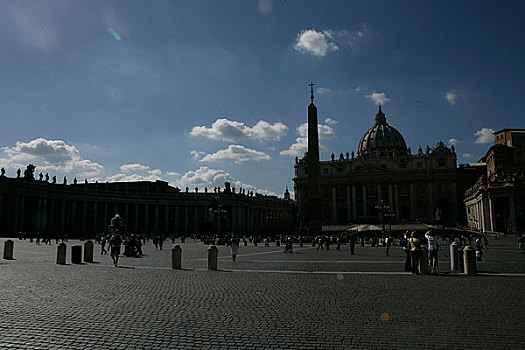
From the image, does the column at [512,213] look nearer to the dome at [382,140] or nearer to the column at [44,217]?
the dome at [382,140]

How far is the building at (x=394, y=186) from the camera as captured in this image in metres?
89.8

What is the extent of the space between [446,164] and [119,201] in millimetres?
69145

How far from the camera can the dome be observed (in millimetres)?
111719

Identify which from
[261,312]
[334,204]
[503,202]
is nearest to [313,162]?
[261,312]

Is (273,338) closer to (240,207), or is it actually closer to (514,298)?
(514,298)

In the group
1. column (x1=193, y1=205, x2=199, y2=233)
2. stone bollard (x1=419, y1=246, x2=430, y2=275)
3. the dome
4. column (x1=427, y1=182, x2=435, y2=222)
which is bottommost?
stone bollard (x1=419, y1=246, x2=430, y2=275)

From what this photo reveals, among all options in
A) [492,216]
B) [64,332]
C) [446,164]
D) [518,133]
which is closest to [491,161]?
[518,133]

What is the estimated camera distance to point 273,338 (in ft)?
20.5

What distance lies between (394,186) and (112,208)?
6061 cm

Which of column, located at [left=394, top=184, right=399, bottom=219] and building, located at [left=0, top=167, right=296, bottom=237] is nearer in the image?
building, located at [left=0, top=167, right=296, bottom=237]

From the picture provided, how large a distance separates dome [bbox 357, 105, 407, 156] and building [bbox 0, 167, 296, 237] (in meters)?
35.1

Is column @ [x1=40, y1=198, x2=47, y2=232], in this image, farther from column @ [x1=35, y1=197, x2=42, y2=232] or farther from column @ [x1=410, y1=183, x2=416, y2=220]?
column @ [x1=410, y1=183, x2=416, y2=220]

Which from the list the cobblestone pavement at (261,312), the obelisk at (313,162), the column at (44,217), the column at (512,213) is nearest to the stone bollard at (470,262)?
the cobblestone pavement at (261,312)

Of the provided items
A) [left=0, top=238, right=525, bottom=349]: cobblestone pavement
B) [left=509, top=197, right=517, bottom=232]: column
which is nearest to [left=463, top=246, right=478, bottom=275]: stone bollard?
[left=0, top=238, right=525, bottom=349]: cobblestone pavement
